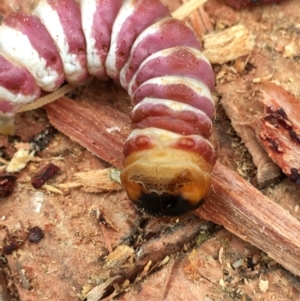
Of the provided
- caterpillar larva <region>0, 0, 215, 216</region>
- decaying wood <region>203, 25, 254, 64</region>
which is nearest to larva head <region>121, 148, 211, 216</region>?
caterpillar larva <region>0, 0, 215, 216</region>

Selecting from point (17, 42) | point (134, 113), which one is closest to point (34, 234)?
point (134, 113)

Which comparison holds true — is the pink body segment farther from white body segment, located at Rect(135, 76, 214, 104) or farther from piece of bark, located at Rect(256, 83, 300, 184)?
piece of bark, located at Rect(256, 83, 300, 184)

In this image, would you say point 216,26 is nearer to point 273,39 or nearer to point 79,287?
point 273,39

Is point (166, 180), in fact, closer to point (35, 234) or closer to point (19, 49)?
point (35, 234)

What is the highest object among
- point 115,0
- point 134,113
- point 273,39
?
point 115,0

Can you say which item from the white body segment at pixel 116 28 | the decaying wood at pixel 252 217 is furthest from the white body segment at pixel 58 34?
the decaying wood at pixel 252 217

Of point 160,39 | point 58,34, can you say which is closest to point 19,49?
point 58,34
